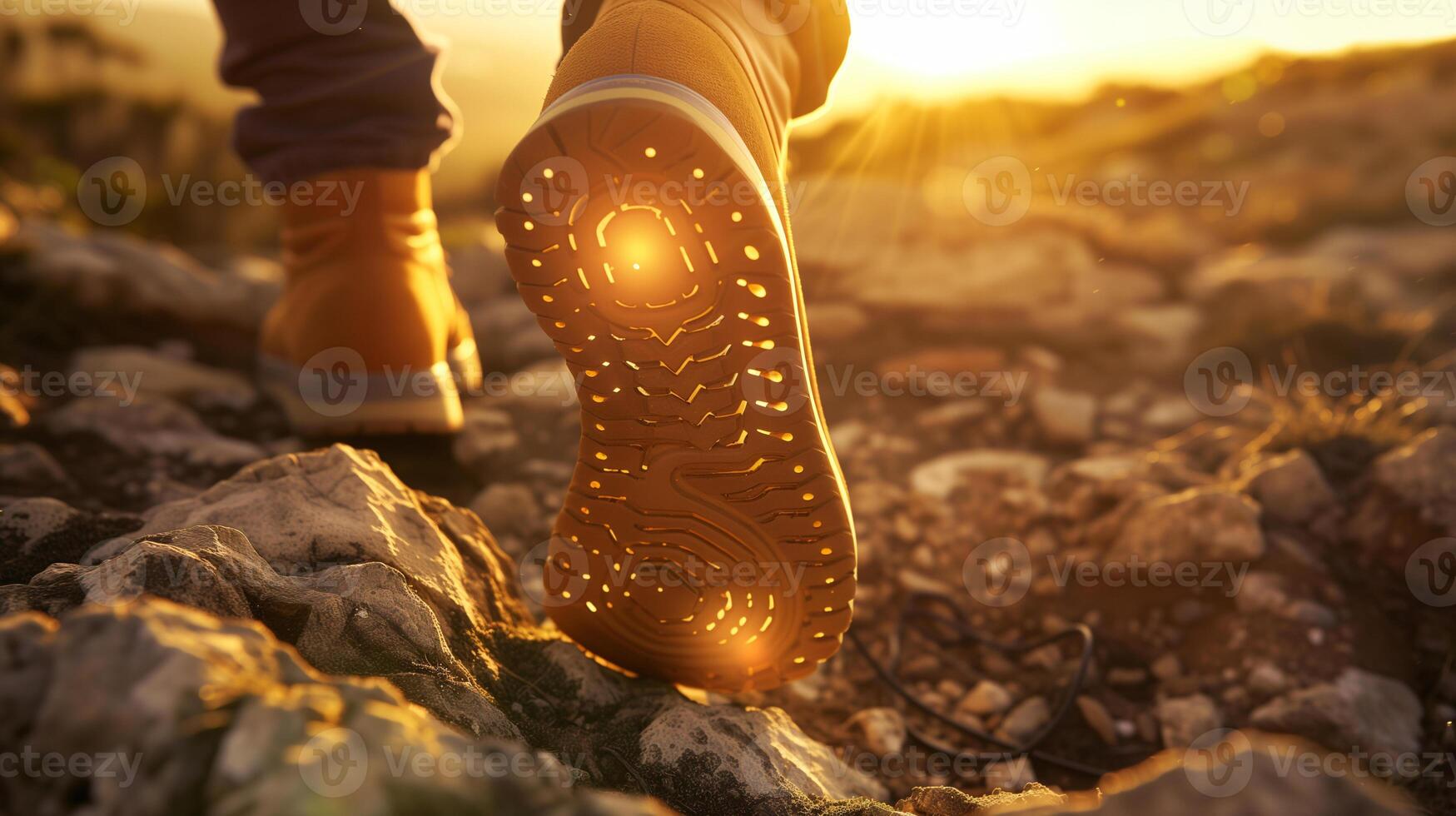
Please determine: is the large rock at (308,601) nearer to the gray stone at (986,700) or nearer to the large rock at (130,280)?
the gray stone at (986,700)

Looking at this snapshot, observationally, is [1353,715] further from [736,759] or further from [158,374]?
[158,374]

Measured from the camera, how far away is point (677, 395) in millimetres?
1224

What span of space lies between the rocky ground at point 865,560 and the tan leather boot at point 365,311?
0.20 m

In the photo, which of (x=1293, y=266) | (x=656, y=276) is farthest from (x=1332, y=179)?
(x=656, y=276)

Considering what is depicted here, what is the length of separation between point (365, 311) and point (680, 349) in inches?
50.0

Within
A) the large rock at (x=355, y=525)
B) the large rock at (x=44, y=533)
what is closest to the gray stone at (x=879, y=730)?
the large rock at (x=355, y=525)

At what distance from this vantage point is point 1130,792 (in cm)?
70

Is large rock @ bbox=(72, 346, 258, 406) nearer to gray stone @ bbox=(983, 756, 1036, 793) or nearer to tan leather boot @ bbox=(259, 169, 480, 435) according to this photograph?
tan leather boot @ bbox=(259, 169, 480, 435)

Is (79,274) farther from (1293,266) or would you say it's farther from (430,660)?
(1293,266)

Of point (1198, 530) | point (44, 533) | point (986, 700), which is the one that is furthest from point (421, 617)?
point (1198, 530)

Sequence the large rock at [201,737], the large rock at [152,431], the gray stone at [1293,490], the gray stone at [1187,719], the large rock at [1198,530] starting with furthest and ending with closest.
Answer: the large rock at [152,431], the gray stone at [1293,490], the large rock at [1198,530], the gray stone at [1187,719], the large rock at [201,737]

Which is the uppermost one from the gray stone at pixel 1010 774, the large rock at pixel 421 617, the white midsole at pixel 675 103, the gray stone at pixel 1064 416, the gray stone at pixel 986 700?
the white midsole at pixel 675 103

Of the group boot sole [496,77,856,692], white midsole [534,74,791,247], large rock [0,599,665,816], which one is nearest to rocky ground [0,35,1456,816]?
large rock [0,599,665,816]

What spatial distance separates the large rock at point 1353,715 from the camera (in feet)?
5.75
